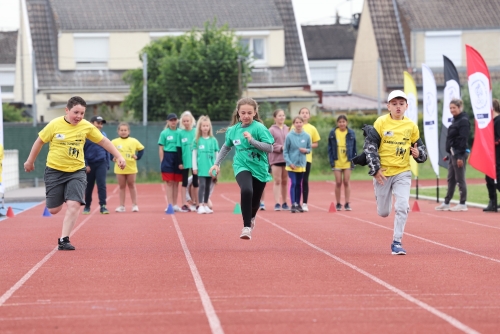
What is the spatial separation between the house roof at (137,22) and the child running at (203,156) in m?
28.8

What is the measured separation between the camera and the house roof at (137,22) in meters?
47.1

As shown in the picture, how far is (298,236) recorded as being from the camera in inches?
530

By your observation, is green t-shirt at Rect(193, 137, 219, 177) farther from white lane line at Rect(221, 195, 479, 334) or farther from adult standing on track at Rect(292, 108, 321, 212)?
white lane line at Rect(221, 195, 479, 334)

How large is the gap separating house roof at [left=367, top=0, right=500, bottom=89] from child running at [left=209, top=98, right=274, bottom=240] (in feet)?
128

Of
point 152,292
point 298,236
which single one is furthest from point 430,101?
point 152,292

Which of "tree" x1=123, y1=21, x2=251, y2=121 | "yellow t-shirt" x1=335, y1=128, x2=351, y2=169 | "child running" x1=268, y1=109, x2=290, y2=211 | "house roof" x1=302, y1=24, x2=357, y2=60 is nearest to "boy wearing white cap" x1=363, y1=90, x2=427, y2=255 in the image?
"child running" x1=268, y1=109, x2=290, y2=211

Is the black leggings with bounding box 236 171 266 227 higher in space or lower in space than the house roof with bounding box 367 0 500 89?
lower

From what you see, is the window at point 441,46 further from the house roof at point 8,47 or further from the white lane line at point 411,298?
the white lane line at point 411,298

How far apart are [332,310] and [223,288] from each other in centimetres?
141

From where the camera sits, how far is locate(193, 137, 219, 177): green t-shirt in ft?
60.3

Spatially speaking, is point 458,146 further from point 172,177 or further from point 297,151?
point 172,177

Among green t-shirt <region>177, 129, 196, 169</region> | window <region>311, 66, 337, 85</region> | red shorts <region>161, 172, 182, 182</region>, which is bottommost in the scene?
red shorts <region>161, 172, 182, 182</region>

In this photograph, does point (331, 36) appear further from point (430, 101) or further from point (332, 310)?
point (332, 310)

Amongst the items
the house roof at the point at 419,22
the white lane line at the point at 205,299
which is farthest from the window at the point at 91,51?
the white lane line at the point at 205,299
